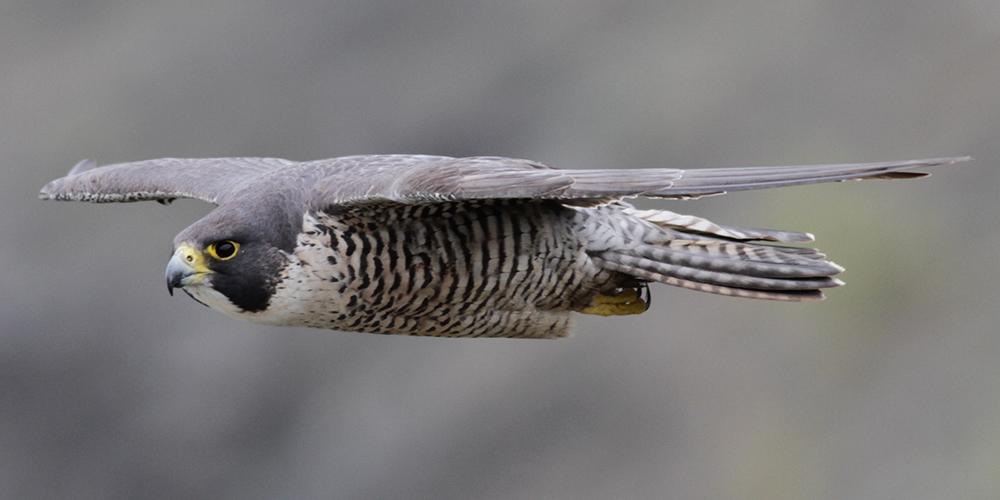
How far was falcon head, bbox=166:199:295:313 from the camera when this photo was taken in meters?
5.36

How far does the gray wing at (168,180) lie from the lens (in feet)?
20.4

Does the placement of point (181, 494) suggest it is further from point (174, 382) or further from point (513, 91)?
point (513, 91)

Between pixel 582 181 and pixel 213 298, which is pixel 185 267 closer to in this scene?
pixel 213 298

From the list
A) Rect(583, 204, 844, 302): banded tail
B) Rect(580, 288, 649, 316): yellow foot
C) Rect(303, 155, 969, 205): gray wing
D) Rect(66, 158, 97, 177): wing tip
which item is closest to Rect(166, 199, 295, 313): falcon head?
Rect(303, 155, 969, 205): gray wing

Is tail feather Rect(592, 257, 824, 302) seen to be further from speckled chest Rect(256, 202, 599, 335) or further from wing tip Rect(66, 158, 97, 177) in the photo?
wing tip Rect(66, 158, 97, 177)

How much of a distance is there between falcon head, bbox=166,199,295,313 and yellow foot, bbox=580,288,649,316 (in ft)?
4.40

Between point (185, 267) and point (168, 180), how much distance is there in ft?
3.51

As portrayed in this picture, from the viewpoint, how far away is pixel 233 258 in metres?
5.40

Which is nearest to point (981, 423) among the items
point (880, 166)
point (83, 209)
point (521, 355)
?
point (521, 355)

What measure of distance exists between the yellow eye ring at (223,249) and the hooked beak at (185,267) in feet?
0.14

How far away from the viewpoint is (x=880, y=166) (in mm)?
4949

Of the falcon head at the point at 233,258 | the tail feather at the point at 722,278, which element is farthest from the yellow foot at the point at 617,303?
the falcon head at the point at 233,258

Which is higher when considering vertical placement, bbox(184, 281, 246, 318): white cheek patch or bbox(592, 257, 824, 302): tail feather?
bbox(592, 257, 824, 302): tail feather

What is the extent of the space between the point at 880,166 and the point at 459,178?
1.37 m
